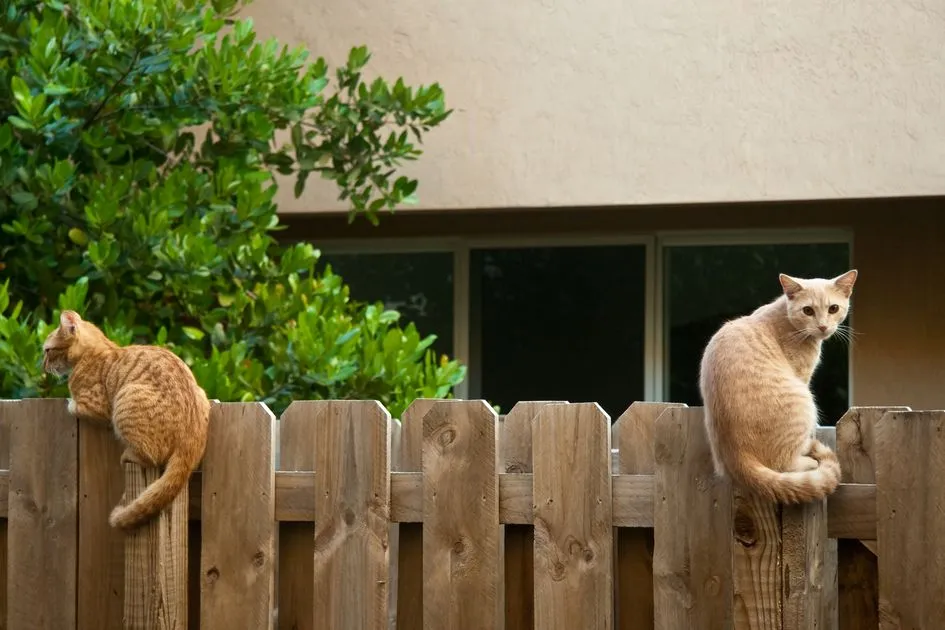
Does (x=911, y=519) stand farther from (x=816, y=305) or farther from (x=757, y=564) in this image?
(x=816, y=305)

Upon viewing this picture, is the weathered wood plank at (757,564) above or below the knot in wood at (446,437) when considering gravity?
below

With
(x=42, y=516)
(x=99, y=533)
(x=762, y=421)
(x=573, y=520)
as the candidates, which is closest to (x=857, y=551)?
(x=762, y=421)

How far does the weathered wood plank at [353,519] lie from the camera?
3578mm

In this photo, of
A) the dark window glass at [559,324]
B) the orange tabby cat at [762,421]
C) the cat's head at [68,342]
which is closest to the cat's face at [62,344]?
the cat's head at [68,342]

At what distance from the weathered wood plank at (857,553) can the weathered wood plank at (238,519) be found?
1.60 metres

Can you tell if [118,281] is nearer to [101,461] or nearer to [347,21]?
[101,461]

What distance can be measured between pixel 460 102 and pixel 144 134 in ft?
6.57

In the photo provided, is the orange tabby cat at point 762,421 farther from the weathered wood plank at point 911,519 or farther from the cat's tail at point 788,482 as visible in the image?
the weathered wood plank at point 911,519

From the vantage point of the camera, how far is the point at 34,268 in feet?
18.9

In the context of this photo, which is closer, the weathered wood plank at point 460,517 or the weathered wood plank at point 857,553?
the weathered wood plank at point 857,553

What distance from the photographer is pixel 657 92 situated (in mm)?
7188

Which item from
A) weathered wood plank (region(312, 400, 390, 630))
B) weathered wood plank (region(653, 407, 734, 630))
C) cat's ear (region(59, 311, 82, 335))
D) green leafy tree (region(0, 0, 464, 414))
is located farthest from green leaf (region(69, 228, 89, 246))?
weathered wood plank (region(653, 407, 734, 630))

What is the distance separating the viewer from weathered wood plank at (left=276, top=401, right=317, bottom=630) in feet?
12.1

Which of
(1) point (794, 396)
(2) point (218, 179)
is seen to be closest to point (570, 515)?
(1) point (794, 396)
